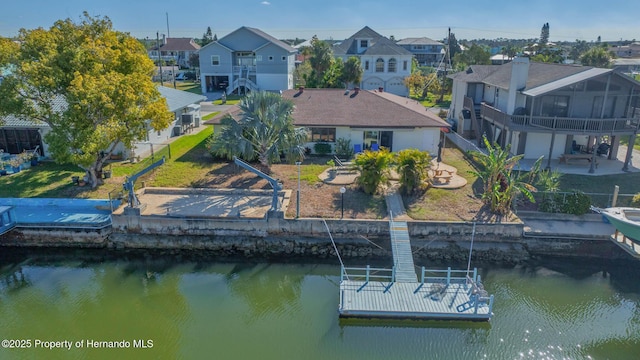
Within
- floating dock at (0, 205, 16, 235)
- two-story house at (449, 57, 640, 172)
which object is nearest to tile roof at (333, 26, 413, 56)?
two-story house at (449, 57, 640, 172)

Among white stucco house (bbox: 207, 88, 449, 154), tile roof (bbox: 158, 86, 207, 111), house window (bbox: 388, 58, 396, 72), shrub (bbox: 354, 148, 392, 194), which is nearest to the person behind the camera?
shrub (bbox: 354, 148, 392, 194)

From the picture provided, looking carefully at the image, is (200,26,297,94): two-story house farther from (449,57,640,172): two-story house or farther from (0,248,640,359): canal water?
(0,248,640,359): canal water

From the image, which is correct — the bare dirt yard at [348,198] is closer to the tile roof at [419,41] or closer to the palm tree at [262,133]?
the palm tree at [262,133]

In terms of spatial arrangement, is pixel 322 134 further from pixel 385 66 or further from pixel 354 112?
pixel 385 66

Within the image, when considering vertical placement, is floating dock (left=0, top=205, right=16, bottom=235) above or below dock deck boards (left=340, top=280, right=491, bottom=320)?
above

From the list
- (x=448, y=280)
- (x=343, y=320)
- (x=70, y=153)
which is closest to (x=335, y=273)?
(x=343, y=320)

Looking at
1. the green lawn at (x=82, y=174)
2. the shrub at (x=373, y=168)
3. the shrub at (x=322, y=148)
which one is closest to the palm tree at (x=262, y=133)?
the green lawn at (x=82, y=174)

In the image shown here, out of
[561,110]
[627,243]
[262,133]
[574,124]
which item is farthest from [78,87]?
[561,110]
